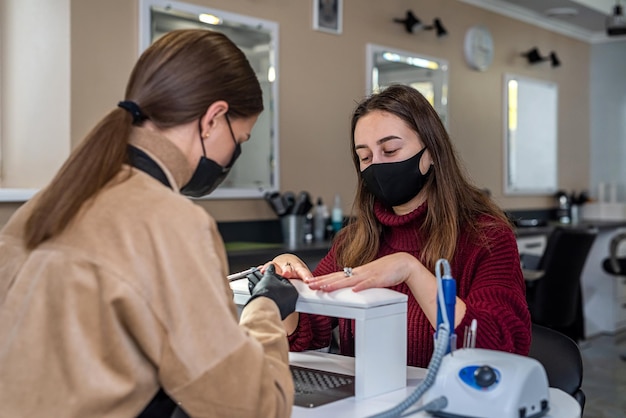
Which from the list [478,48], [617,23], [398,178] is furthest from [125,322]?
[617,23]

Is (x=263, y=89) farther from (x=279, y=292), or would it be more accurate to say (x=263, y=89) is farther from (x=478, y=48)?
(x=279, y=292)

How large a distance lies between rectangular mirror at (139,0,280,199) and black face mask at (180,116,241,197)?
83.9 inches

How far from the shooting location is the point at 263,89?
3.64 metres

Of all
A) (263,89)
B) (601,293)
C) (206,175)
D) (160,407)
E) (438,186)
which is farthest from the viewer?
(601,293)

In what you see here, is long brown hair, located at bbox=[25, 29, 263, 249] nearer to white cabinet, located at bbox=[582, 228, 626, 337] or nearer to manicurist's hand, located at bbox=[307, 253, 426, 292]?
manicurist's hand, located at bbox=[307, 253, 426, 292]

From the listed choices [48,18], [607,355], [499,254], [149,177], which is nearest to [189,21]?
[48,18]

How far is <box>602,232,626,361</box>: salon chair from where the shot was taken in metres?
4.85

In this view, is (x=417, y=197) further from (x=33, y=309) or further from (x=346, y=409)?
(x=33, y=309)

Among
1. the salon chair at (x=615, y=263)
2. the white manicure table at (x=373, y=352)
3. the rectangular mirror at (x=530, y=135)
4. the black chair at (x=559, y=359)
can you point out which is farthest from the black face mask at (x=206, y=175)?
the rectangular mirror at (x=530, y=135)

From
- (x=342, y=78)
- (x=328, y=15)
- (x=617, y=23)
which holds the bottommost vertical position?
(x=342, y=78)

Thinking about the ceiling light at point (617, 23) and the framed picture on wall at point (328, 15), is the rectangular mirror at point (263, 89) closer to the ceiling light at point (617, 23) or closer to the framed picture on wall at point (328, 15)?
the framed picture on wall at point (328, 15)

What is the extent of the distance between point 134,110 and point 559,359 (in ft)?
3.59

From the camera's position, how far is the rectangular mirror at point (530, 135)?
539 centimetres

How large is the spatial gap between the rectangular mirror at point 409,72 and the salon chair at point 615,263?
1.36 meters
